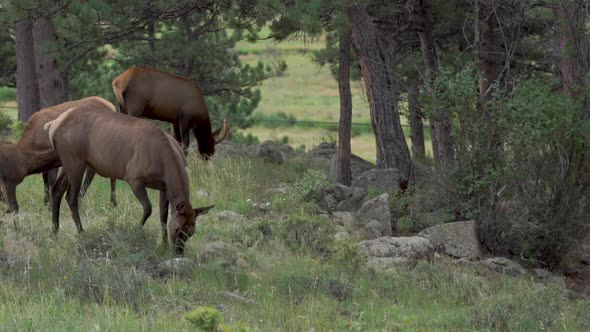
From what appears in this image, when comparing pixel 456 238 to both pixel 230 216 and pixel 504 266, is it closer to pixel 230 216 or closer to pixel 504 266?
pixel 504 266

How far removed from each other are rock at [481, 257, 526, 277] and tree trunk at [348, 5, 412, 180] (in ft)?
13.0

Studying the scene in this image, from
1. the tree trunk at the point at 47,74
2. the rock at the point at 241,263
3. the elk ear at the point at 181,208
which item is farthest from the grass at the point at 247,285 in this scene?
the tree trunk at the point at 47,74

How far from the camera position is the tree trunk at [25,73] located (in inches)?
906

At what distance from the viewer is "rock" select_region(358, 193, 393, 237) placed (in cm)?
1413

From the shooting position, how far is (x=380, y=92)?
1723 cm

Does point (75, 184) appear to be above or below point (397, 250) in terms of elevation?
above

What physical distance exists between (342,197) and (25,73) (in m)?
10.7

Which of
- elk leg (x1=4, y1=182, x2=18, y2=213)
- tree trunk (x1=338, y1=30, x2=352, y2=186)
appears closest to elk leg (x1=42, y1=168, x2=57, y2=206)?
elk leg (x1=4, y1=182, x2=18, y2=213)

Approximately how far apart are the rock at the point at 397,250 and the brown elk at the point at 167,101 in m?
5.39

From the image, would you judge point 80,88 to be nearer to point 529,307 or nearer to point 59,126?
point 59,126

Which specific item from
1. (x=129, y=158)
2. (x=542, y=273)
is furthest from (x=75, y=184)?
(x=542, y=273)

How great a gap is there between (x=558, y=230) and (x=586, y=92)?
1.93m

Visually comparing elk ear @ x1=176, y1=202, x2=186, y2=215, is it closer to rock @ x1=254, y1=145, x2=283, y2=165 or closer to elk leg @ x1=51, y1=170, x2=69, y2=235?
elk leg @ x1=51, y1=170, x2=69, y2=235

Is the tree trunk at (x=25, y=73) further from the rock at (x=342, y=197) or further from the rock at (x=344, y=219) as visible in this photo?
the rock at (x=344, y=219)
